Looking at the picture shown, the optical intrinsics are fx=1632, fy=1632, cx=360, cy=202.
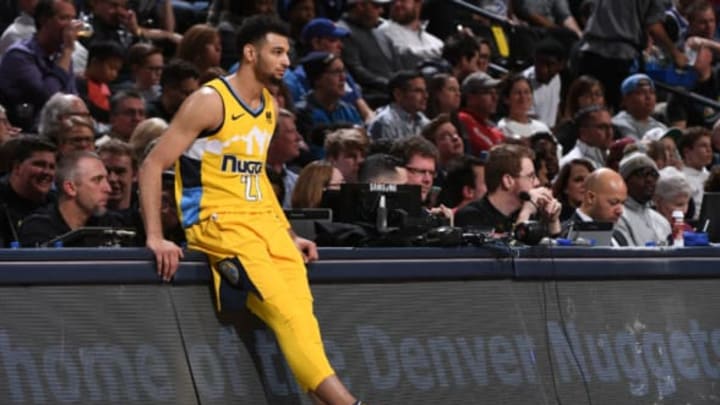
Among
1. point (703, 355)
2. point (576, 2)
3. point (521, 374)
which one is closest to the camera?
point (521, 374)

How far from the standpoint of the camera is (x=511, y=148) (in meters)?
10.2

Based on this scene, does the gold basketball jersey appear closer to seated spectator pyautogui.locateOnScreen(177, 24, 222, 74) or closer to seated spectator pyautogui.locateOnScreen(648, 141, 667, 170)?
seated spectator pyautogui.locateOnScreen(177, 24, 222, 74)

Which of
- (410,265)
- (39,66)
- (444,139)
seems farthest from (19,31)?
(410,265)

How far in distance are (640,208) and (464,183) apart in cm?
132

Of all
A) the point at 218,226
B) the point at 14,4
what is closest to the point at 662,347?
the point at 218,226

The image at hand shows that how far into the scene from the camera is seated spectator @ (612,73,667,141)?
15.4 m

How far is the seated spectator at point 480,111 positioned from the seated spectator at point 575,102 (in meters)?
0.94

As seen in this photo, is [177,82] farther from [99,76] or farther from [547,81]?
[547,81]

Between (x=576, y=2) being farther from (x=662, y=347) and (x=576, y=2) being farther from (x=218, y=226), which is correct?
(x=218, y=226)

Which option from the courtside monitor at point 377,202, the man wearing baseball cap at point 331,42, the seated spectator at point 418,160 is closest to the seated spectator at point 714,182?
the seated spectator at point 418,160

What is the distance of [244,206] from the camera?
6.99m

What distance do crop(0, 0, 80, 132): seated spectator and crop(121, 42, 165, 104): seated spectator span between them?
73 cm

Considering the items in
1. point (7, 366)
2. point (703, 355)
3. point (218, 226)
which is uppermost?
point (218, 226)

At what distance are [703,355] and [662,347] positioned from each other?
0.93ft
